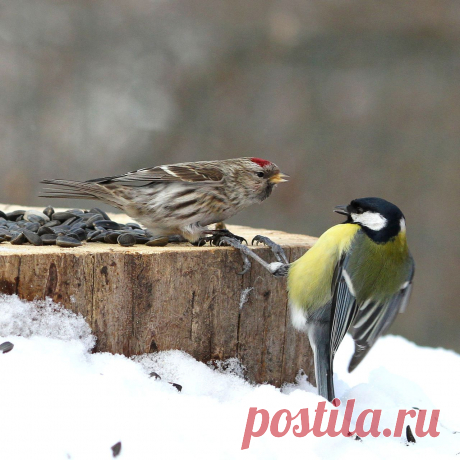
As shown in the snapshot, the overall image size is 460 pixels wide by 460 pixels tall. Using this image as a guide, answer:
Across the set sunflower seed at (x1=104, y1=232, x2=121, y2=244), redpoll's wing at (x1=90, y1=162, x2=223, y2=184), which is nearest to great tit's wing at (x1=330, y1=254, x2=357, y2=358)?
redpoll's wing at (x1=90, y1=162, x2=223, y2=184)

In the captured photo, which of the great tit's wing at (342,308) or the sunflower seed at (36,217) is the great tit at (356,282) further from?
the sunflower seed at (36,217)

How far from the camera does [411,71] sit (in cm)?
574

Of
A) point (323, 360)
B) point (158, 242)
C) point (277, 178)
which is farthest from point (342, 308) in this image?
point (277, 178)

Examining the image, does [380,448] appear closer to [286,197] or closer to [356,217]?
[356,217]

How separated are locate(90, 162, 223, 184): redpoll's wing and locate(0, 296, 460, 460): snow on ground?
94 cm

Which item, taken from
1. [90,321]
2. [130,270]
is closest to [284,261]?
[130,270]

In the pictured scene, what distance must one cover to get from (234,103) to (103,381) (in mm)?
3983

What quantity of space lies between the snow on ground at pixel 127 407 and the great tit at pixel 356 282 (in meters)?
0.33

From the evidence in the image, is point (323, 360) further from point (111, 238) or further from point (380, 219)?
point (111, 238)

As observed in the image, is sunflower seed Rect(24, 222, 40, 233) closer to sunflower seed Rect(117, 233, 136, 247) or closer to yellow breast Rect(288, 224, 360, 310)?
sunflower seed Rect(117, 233, 136, 247)

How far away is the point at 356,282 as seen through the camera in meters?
2.72

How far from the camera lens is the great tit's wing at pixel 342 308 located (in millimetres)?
2707

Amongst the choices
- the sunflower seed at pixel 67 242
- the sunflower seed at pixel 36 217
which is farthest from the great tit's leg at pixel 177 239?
the sunflower seed at pixel 36 217

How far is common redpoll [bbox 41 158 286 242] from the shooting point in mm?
3230
